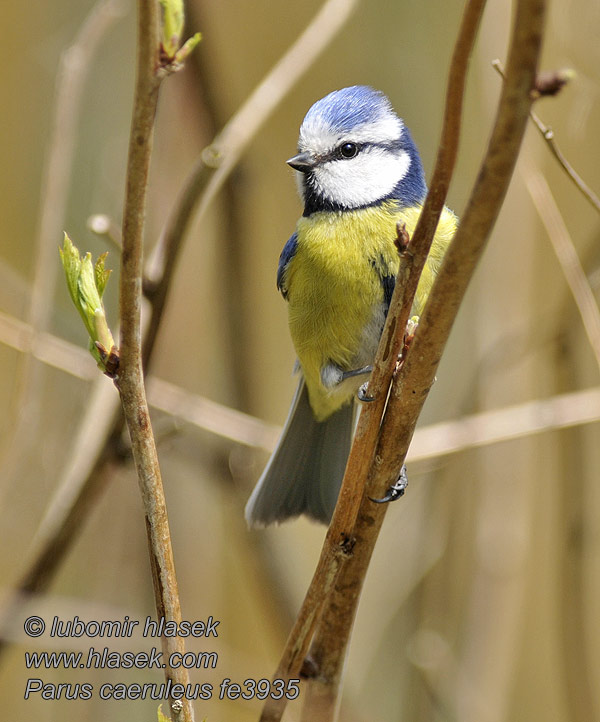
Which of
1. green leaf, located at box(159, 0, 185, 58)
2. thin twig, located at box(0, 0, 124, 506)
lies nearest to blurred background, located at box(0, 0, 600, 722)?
thin twig, located at box(0, 0, 124, 506)

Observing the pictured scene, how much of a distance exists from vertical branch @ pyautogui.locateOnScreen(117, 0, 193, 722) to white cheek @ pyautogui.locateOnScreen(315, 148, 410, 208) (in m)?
1.10

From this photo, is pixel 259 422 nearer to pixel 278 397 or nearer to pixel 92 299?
pixel 278 397

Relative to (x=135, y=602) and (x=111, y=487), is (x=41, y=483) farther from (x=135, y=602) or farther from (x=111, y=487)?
(x=135, y=602)

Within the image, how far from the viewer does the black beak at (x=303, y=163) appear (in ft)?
5.91

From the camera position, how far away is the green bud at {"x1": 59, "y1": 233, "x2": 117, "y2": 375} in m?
0.83

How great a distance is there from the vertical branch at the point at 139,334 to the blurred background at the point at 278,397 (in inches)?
33.0

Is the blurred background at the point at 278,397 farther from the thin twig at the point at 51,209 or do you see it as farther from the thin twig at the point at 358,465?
the thin twig at the point at 358,465

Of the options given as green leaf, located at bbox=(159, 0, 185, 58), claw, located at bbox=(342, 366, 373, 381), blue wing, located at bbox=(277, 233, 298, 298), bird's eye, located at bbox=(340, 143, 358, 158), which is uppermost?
bird's eye, located at bbox=(340, 143, 358, 158)

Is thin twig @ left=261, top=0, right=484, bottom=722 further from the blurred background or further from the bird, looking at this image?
the blurred background

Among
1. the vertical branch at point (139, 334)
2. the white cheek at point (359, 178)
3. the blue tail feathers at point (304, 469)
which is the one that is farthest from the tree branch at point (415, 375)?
the white cheek at point (359, 178)

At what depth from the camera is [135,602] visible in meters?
2.31

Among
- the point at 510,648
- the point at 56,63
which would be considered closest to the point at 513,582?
the point at 510,648

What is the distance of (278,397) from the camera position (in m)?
3.14

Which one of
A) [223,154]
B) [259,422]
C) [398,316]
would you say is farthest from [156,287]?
[398,316]
